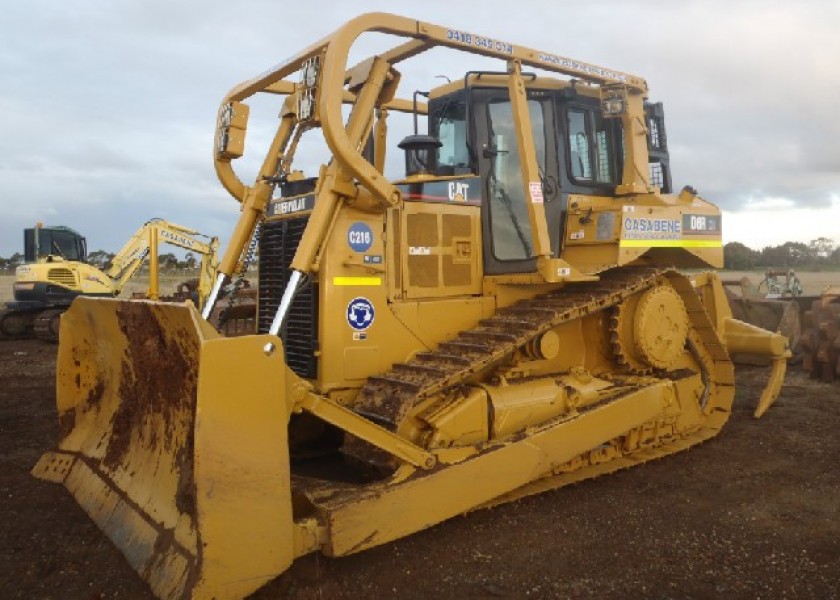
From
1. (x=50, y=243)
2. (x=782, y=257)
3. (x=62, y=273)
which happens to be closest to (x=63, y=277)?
(x=62, y=273)

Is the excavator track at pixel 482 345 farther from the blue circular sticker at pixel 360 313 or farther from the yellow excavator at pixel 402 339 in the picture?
the blue circular sticker at pixel 360 313

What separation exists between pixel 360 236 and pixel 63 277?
53.8 feet

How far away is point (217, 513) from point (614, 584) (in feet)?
7.52

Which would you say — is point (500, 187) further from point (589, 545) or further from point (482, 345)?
point (589, 545)

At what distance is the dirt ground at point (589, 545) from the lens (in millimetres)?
4012

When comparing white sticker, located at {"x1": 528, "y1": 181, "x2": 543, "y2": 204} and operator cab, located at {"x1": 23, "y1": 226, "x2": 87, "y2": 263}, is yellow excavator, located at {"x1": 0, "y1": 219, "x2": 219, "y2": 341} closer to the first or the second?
operator cab, located at {"x1": 23, "y1": 226, "x2": 87, "y2": 263}

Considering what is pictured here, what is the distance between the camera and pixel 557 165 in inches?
241

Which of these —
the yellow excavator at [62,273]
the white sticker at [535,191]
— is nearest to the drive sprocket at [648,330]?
the white sticker at [535,191]

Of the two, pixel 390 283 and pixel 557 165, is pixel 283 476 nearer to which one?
pixel 390 283

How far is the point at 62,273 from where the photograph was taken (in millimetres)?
18594

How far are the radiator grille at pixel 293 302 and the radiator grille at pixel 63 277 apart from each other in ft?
49.7

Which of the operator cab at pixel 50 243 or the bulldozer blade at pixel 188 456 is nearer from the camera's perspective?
the bulldozer blade at pixel 188 456

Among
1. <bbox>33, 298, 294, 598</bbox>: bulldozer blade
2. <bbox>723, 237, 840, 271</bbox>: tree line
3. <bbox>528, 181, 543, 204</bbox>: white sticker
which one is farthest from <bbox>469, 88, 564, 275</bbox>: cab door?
<bbox>723, 237, 840, 271</bbox>: tree line

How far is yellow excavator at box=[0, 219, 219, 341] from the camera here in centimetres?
1833
